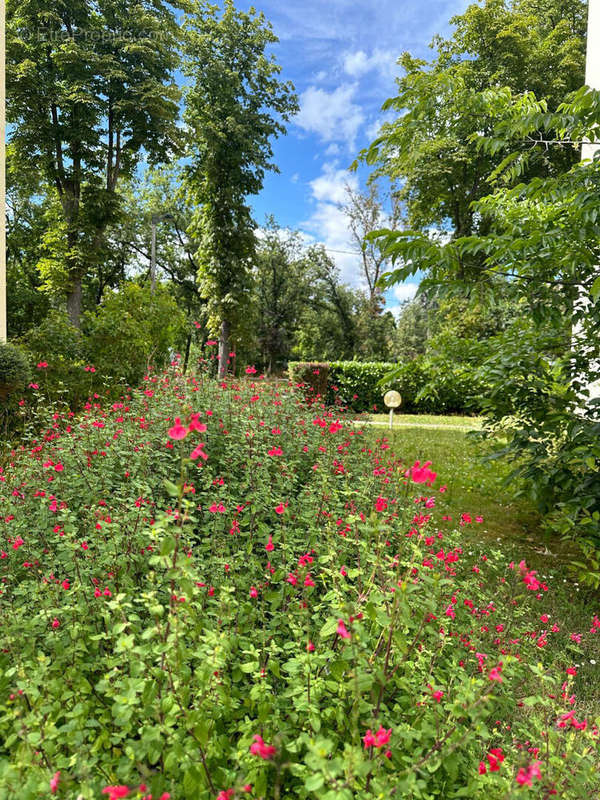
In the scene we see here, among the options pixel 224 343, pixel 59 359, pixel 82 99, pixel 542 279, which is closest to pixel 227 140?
pixel 82 99

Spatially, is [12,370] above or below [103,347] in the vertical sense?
below

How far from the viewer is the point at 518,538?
437 centimetres

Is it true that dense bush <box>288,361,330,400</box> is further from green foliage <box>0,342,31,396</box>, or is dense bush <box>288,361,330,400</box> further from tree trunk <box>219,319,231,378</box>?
green foliage <box>0,342,31,396</box>

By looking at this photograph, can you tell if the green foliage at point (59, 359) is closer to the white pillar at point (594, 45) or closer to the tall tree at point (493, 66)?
the white pillar at point (594, 45)

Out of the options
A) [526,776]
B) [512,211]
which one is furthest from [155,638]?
[512,211]

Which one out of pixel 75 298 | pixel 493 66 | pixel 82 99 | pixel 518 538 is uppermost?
pixel 493 66

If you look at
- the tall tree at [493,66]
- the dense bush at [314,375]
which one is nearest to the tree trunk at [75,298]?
the dense bush at [314,375]

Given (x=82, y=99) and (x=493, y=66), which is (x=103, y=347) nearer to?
(x=82, y=99)

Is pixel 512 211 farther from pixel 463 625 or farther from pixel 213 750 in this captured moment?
pixel 213 750

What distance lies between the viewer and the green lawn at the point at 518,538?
2660mm

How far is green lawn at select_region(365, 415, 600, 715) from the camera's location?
266cm

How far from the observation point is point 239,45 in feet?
56.5

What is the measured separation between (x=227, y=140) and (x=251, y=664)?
Answer: 1861 cm

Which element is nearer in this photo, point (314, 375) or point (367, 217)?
point (314, 375)
